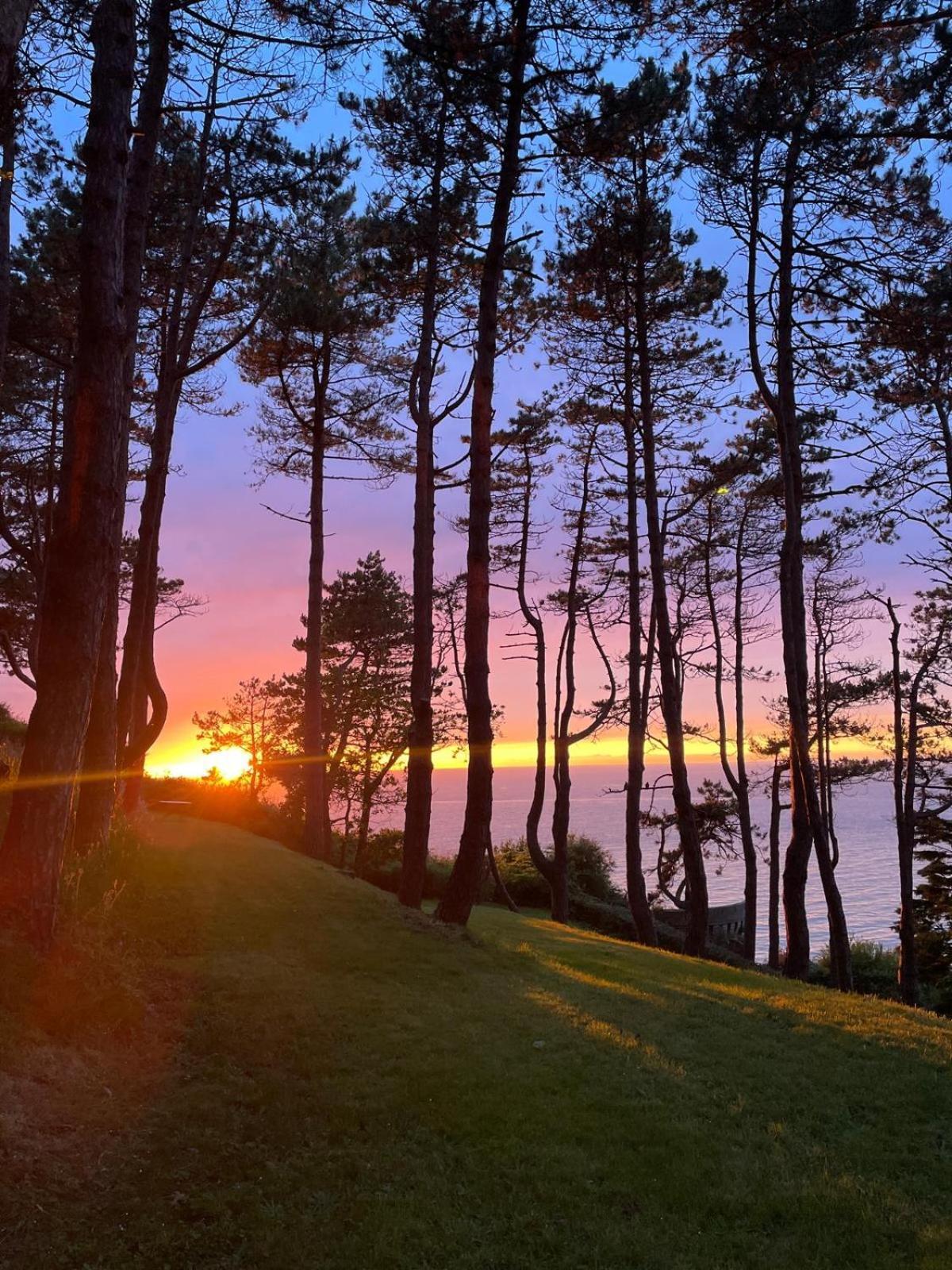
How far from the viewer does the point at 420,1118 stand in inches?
204

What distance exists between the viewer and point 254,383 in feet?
61.1

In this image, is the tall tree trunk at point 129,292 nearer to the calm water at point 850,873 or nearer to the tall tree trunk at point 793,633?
the tall tree trunk at point 793,633

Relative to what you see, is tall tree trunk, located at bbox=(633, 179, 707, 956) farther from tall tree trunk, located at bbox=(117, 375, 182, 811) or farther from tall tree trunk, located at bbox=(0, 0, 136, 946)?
tall tree trunk, located at bbox=(0, 0, 136, 946)

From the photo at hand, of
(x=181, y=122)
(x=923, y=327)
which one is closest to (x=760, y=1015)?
(x=923, y=327)

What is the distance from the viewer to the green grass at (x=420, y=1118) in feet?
13.1

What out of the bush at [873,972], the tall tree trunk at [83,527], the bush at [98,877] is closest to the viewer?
the tall tree trunk at [83,527]

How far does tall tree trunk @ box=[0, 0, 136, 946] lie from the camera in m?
5.90

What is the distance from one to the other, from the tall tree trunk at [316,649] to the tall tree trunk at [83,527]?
11232 millimetres

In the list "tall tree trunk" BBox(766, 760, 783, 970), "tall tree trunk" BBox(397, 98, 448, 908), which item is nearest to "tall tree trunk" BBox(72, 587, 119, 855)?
"tall tree trunk" BBox(397, 98, 448, 908)

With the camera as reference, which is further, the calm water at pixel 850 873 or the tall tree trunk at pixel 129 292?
the calm water at pixel 850 873

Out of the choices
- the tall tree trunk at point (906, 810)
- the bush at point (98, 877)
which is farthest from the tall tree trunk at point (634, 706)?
the bush at point (98, 877)

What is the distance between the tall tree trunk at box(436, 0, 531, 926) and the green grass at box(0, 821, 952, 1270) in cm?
218

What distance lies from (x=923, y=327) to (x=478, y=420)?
6.05 meters

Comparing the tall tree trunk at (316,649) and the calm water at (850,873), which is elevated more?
the tall tree trunk at (316,649)
